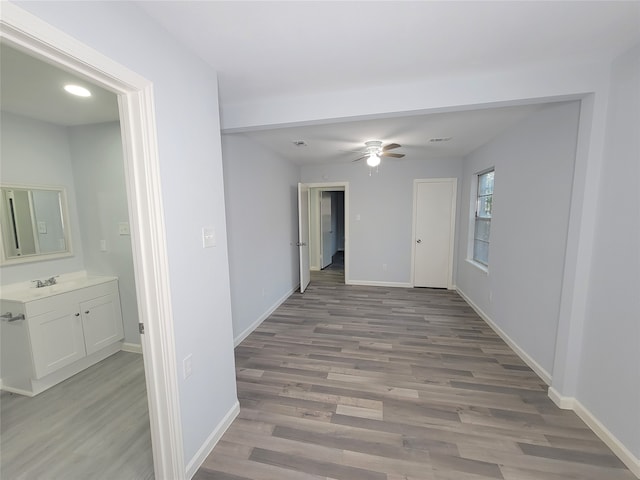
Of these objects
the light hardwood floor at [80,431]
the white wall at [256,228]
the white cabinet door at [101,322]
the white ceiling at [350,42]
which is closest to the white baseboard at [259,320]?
the white wall at [256,228]

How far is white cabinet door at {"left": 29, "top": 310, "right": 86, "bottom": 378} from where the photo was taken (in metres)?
2.09

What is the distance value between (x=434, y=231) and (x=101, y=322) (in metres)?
5.02

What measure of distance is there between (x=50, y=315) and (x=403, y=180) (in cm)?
500

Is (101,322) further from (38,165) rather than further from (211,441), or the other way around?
(211,441)

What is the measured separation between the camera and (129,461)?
1.57 m

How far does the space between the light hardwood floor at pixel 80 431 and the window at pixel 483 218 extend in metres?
4.26

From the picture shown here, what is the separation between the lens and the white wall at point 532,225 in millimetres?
2074

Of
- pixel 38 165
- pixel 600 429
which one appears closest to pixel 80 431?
pixel 38 165

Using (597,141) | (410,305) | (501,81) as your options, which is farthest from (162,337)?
(410,305)

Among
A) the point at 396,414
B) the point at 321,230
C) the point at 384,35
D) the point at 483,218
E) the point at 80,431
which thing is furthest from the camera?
the point at 321,230

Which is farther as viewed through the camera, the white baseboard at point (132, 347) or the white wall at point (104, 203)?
the white baseboard at point (132, 347)

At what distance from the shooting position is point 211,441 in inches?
64.2

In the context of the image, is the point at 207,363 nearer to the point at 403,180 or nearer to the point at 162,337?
the point at 162,337

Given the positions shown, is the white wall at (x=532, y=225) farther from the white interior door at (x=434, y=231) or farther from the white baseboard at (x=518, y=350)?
the white interior door at (x=434, y=231)
